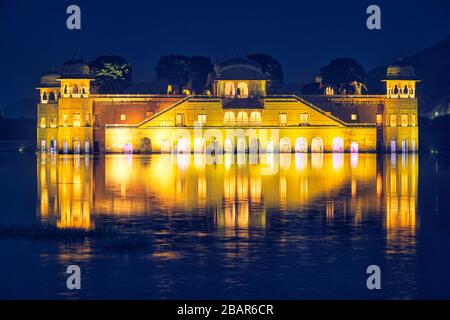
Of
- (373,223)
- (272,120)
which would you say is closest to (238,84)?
(272,120)

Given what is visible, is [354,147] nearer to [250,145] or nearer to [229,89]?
→ [250,145]

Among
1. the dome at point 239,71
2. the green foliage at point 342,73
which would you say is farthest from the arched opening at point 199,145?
the green foliage at point 342,73

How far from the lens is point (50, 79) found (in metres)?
124

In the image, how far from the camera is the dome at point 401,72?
114 metres

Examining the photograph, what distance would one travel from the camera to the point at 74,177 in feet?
190

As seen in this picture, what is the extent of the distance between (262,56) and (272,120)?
3841cm

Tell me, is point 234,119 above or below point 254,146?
above

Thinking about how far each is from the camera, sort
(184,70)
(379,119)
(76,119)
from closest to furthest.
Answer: (76,119), (379,119), (184,70)

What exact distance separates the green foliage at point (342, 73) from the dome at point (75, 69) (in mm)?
39014

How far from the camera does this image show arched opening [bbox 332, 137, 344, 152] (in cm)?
10975

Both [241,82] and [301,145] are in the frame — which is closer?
[301,145]

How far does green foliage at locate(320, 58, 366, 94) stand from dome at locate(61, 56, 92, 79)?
39.0 metres

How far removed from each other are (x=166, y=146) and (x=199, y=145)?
3.47 meters

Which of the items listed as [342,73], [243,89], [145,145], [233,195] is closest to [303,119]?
[243,89]
